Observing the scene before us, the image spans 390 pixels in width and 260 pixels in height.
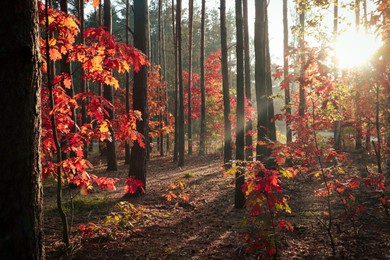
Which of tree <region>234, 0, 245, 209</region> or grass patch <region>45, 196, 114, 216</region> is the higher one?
tree <region>234, 0, 245, 209</region>

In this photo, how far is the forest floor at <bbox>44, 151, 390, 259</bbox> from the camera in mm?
4238

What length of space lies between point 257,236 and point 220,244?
1354 millimetres

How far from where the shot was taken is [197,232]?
5398 mm

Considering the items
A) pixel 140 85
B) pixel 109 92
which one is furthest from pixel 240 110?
pixel 109 92

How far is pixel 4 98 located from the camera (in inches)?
70.7

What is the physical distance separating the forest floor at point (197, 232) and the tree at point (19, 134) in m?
2.34

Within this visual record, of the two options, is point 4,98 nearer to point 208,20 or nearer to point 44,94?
point 44,94

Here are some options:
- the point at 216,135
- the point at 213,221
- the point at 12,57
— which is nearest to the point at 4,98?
the point at 12,57

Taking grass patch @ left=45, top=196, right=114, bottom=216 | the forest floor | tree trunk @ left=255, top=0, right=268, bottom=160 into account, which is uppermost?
tree trunk @ left=255, top=0, right=268, bottom=160

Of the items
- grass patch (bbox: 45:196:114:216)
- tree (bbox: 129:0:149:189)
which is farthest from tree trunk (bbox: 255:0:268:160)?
grass patch (bbox: 45:196:114:216)

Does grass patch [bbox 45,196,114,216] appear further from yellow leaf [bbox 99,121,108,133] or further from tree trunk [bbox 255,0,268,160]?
tree trunk [bbox 255,0,268,160]

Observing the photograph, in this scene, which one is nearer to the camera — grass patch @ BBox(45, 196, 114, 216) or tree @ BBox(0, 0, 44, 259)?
tree @ BBox(0, 0, 44, 259)

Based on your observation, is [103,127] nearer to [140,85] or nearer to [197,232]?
[197,232]

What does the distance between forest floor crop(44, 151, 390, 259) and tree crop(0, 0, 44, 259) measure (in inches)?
92.2
